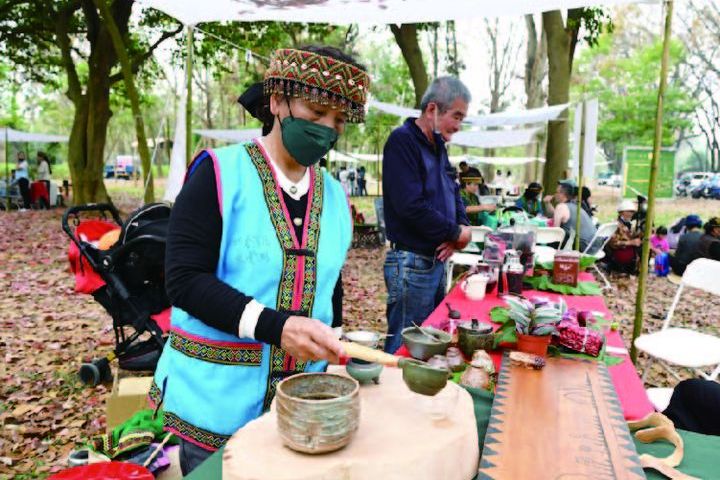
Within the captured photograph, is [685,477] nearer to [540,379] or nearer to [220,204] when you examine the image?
[540,379]

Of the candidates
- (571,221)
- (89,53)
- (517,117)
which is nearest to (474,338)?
(571,221)

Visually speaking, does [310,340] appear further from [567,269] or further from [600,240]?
[600,240]

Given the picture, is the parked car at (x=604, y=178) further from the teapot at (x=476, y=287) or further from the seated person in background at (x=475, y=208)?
the teapot at (x=476, y=287)

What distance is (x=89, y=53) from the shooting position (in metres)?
15.6

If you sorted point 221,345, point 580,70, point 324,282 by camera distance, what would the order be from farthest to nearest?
point 580,70, point 324,282, point 221,345

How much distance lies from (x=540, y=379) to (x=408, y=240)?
5.15 ft

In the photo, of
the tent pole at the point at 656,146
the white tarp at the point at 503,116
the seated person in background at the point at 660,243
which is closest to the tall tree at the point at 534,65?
the white tarp at the point at 503,116

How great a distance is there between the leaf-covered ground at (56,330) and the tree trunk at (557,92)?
3071 mm

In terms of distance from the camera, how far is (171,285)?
1.36 m

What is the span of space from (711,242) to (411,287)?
18.4 feet

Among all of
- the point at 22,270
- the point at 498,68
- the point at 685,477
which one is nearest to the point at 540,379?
the point at 685,477

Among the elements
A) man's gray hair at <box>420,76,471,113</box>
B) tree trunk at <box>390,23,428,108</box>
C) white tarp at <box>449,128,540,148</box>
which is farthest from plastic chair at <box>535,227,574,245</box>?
white tarp at <box>449,128,540,148</box>

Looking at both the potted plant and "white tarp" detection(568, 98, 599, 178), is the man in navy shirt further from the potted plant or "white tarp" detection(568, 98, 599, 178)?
"white tarp" detection(568, 98, 599, 178)

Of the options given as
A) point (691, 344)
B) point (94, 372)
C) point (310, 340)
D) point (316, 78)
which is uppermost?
point (316, 78)
